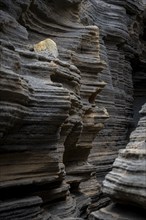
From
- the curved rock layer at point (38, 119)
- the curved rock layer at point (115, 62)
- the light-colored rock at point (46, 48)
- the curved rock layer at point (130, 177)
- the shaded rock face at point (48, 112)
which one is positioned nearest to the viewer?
the curved rock layer at point (130, 177)

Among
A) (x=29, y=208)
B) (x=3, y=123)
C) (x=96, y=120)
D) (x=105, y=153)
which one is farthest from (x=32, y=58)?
(x=105, y=153)

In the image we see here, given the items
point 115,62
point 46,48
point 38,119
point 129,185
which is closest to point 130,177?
point 129,185

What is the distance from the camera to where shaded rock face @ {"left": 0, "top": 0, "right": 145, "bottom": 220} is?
8.27m

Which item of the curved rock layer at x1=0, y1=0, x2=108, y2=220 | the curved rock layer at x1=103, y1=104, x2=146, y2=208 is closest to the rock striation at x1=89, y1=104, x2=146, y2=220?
the curved rock layer at x1=103, y1=104, x2=146, y2=208

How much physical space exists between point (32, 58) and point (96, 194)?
6716 millimetres

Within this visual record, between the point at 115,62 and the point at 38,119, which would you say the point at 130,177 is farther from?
the point at 115,62

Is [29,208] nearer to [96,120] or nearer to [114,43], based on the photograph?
[96,120]

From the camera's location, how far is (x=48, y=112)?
8820 millimetres

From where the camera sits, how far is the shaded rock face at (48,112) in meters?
8.27

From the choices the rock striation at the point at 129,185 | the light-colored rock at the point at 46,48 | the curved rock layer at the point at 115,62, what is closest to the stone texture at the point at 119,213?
the rock striation at the point at 129,185

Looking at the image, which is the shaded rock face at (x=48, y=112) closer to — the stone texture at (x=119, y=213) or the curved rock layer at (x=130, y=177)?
the stone texture at (x=119, y=213)

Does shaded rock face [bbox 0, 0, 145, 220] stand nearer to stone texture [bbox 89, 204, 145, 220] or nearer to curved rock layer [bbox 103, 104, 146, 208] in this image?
stone texture [bbox 89, 204, 145, 220]

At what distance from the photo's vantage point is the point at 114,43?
2078 cm

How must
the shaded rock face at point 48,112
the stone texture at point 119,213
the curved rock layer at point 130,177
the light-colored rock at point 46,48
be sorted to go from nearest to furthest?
the curved rock layer at point 130,177 < the stone texture at point 119,213 < the shaded rock face at point 48,112 < the light-colored rock at point 46,48
